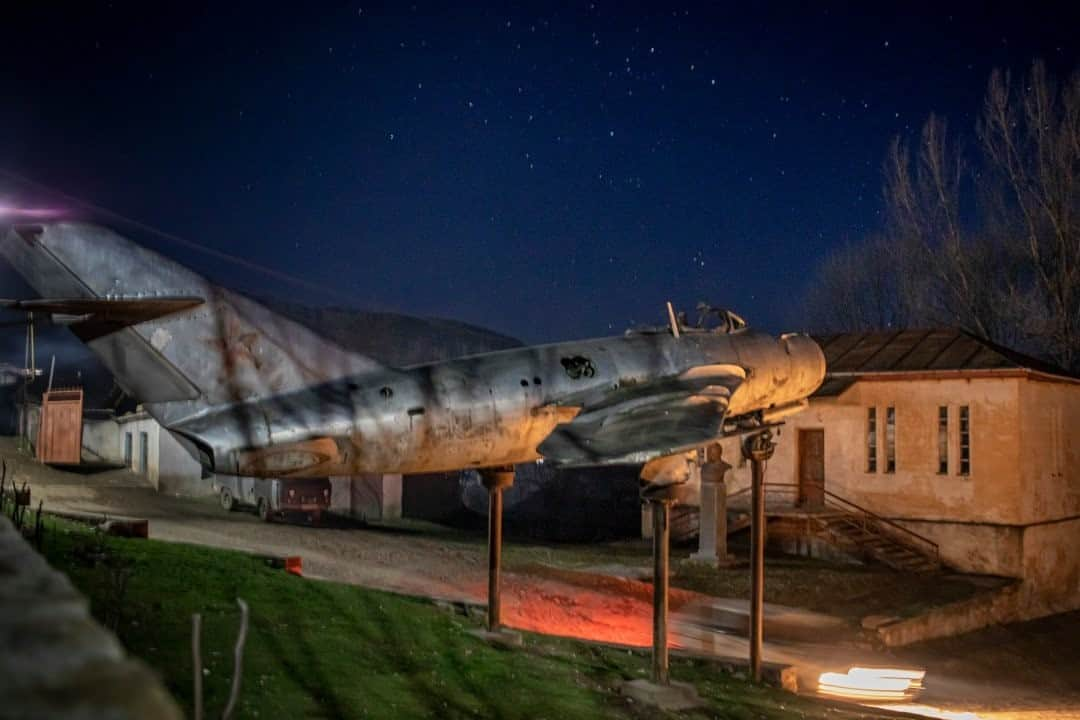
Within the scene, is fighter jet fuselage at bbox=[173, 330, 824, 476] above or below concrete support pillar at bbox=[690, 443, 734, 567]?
above

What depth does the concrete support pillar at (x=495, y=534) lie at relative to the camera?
15000mm

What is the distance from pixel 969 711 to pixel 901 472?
47.7 ft

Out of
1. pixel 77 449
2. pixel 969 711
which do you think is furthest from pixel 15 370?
pixel 969 711

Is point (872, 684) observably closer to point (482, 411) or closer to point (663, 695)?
point (663, 695)

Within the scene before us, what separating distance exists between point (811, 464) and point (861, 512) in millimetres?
2866

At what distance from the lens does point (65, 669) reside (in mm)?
2297

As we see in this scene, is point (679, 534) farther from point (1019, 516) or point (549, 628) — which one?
point (549, 628)

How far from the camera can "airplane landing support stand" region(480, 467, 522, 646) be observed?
14961 mm

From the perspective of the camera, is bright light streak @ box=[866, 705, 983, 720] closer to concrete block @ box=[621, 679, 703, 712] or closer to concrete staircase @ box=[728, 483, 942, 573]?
concrete block @ box=[621, 679, 703, 712]

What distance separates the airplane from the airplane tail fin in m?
0.02

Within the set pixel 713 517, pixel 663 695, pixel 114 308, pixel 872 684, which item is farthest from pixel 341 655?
pixel 713 517

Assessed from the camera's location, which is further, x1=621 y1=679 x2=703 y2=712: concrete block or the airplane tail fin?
x1=621 y1=679 x2=703 y2=712: concrete block

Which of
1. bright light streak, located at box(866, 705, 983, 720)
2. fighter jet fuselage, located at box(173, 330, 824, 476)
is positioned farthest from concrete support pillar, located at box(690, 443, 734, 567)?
fighter jet fuselage, located at box(173, 330, 824, 476)

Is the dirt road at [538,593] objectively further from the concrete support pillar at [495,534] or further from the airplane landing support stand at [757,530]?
the concrete support pillar at [495,534]
